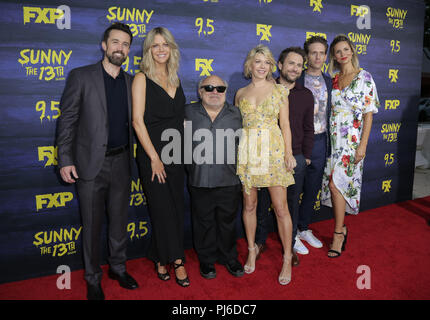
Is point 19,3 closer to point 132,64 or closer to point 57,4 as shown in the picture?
point 57,4

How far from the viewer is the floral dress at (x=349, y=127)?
2.81 meters

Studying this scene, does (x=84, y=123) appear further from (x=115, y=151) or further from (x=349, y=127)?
(x=349, y=127)

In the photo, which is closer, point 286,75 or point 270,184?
point 270,184

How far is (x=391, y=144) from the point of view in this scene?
14.0 feet

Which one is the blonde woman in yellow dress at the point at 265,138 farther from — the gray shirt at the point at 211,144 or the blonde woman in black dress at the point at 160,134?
the blonde woman in black dress at the point at 160,134

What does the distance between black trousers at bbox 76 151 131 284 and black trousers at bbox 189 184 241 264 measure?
1.86 ft

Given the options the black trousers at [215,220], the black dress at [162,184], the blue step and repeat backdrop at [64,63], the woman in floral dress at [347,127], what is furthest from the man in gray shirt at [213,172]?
the woman in floral dress at [347,127]

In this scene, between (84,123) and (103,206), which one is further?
(103,206)

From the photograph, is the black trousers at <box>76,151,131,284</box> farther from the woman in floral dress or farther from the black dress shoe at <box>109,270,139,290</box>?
the woman in floral dress

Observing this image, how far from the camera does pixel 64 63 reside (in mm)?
2520

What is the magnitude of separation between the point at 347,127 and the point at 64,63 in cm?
249

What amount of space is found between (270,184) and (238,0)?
73.2 inches

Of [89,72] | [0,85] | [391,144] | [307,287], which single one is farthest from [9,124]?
[391,144]

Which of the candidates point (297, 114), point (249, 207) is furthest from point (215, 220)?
point (297, 114)
